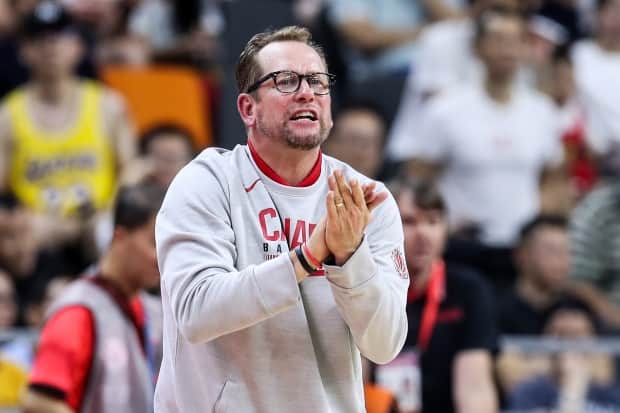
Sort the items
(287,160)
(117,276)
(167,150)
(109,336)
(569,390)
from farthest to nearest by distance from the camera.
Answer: (167,150), (569,390), (117,276), (109,336), (287,160)

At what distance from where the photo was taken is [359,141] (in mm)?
8445

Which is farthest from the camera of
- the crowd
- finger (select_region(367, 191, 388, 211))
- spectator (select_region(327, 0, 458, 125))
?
spectator (select_region(327, 0, 458, 125))

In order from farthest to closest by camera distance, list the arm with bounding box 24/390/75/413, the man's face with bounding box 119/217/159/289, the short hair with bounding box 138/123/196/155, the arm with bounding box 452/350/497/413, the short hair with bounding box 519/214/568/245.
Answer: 1. the short hair with bounding box 138/123/196/155
2. the short hair with bounding box 519/214/568/245
3. the arm with bounding box 452/350/497/413
4. the man's face with bounding box 119/217/159/289
5. the arm with bounding box 24/390/75/413

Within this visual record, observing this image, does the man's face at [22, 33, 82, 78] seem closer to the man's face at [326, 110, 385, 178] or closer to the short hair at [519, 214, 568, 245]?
the man's face at [326, 110, 385, 178]

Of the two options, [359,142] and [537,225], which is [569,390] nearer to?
[537,225]

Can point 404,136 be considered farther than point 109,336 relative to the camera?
Yes

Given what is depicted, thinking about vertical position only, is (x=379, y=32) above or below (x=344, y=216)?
above

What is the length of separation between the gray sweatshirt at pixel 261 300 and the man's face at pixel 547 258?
176 inches

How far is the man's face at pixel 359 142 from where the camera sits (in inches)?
330

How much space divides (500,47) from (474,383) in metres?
3.74

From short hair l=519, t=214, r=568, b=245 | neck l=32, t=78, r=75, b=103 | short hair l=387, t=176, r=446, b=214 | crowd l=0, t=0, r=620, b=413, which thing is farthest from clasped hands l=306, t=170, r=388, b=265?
neck l=32, t=78, r=75, b=103

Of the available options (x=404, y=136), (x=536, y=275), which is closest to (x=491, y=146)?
(x=404, y=136)

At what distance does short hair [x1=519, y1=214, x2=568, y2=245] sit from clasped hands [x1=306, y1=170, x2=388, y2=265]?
502 cm

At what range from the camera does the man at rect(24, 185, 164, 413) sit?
4641 millimetres
